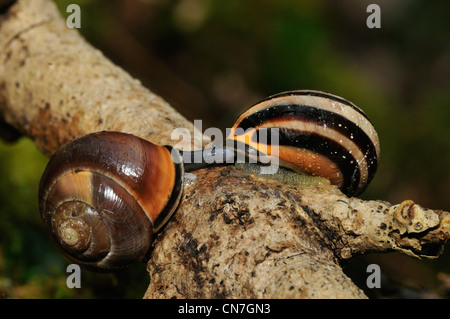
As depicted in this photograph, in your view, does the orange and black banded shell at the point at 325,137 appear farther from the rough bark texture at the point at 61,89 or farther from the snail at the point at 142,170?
Answer: the rough bark texture at the point at 61,89

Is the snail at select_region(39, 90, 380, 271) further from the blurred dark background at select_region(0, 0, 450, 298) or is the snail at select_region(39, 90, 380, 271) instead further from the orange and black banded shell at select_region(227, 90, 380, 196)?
the blurred dark background at select_region(0, 0, 450, 298)

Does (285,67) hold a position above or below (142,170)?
above

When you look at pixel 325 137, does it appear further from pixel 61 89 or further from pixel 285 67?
pixel 285 67

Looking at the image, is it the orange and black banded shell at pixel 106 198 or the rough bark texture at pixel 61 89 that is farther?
the rough bark texture at pixel 61 89

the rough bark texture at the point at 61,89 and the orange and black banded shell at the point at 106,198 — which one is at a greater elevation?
the rough bark texture at the point at 61,89

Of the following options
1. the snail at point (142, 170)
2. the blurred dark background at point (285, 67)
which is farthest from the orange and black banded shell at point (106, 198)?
the blurred dark background at point (285, 67)

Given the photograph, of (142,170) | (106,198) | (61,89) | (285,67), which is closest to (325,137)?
(142,170)
